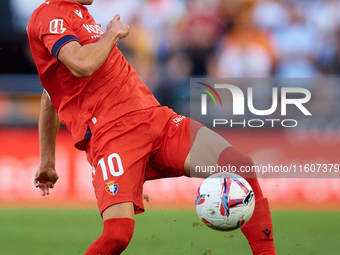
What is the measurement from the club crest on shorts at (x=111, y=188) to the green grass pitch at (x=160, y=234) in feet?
4.08

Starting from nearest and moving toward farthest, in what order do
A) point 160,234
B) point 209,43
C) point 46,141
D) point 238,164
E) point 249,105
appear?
point 238,164
point 46,141
point 160,234
point 249,105
point 209,43

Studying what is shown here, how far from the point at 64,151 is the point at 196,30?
3.22 m

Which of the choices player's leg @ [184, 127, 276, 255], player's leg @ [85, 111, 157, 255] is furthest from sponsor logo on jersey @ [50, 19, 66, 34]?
player's leg @ [184, 127, 276, 255]

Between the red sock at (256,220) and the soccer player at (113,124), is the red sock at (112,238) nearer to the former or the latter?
the soccer player at (113,124)

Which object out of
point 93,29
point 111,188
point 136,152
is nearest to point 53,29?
point 93,29

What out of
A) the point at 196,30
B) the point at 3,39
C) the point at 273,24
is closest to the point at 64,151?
the point at 3,39

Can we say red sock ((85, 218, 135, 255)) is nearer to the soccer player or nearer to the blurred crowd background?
the soccer player

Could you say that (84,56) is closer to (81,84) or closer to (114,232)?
(81,84)

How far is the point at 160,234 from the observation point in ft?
13.2

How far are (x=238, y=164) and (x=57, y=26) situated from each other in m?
1.24

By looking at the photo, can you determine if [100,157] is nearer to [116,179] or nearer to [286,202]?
[116,179]

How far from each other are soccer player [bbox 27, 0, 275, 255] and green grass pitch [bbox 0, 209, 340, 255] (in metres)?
1.16

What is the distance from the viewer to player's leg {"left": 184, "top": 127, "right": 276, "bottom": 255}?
97.0 inches

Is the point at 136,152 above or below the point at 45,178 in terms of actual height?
above
